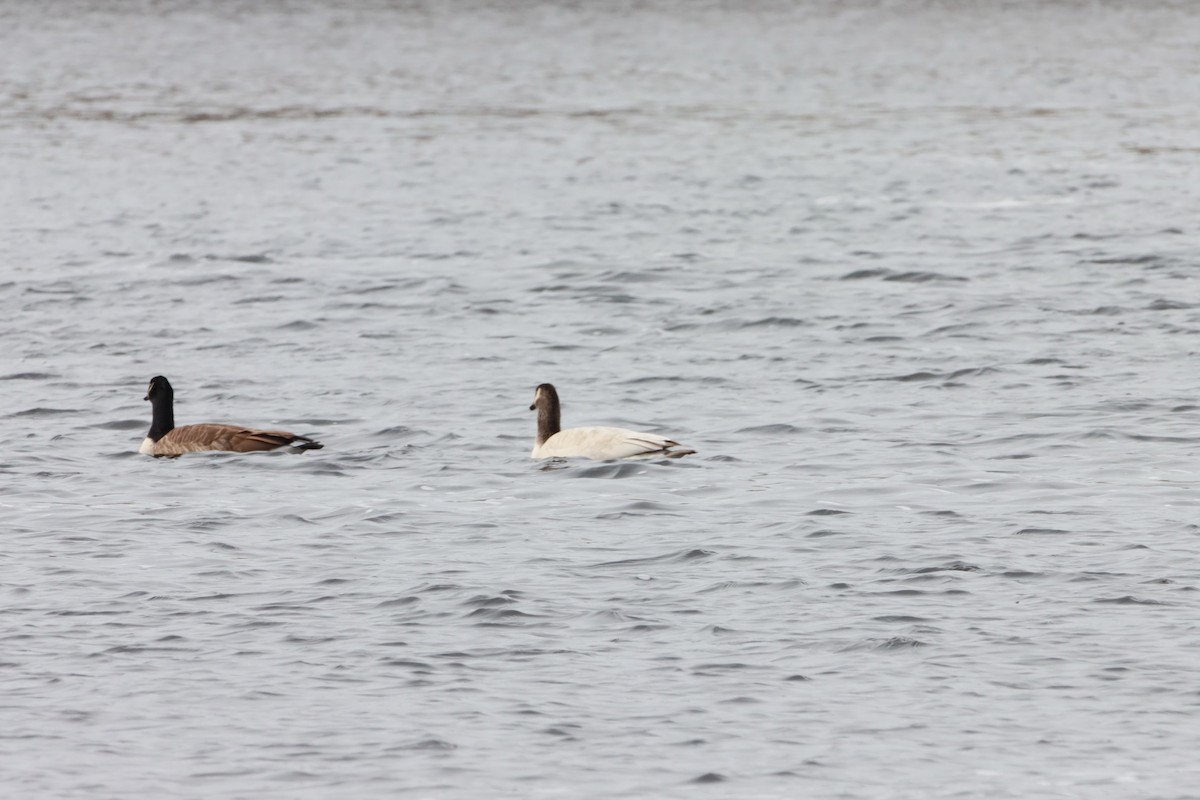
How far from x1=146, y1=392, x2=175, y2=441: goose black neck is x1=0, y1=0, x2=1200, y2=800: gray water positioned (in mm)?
522

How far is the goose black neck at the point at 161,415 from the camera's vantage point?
74.2 feet

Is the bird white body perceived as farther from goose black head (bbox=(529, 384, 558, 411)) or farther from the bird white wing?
goose black head (bbox=(529, 384, 558, 411))

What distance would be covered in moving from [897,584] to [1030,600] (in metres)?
1.10

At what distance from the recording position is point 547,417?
22281 millimetres

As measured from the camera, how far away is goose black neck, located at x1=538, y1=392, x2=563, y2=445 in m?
22.2

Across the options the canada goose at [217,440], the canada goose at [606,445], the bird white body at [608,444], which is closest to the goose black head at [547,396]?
the canada goose at [606,445]

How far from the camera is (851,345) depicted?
28.3 metres

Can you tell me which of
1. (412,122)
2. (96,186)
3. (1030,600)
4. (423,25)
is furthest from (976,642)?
(423,25)

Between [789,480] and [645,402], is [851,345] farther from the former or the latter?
[789,480]

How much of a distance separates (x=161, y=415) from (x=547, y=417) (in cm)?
416

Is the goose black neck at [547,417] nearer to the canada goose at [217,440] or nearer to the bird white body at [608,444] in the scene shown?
the bird white body at [608,444]

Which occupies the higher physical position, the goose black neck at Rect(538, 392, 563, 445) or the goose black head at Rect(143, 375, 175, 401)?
the goose black head at Rect(143, 375, 175, 401)

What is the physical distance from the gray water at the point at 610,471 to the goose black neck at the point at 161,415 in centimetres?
52

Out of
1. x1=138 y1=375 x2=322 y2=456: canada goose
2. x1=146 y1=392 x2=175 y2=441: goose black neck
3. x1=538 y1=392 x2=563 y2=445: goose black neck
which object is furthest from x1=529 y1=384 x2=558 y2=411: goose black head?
x1=146 y1=392 x2=175 y2=441: goose black neck
